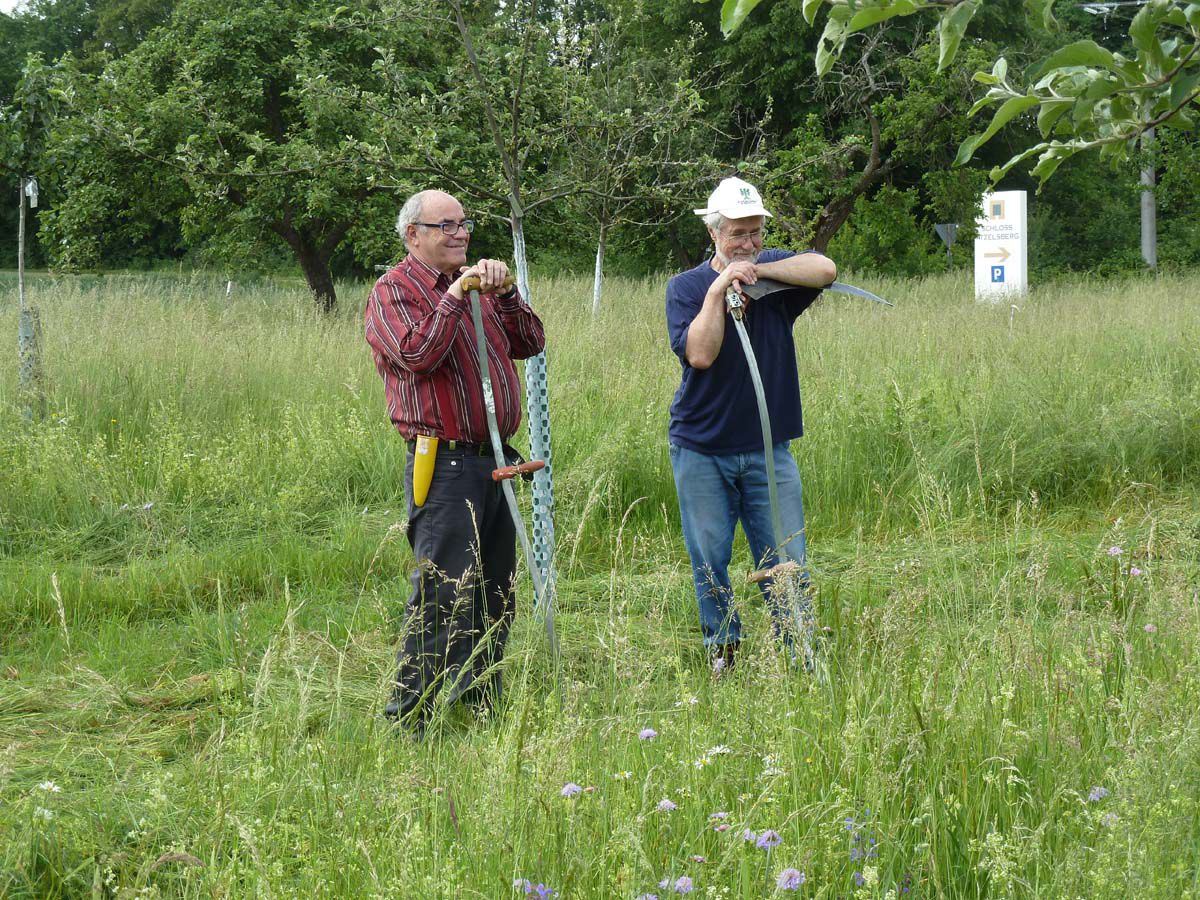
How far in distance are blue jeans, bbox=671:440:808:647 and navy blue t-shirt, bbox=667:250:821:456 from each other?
66mm

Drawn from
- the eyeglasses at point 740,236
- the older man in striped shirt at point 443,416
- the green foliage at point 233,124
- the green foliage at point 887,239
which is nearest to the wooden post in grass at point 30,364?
the older man in striped shirt at point 443,416

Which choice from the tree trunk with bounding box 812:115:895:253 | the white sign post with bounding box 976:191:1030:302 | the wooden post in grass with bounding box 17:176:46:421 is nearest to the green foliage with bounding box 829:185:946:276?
the tree trunk with bounding box 812:115:895:253

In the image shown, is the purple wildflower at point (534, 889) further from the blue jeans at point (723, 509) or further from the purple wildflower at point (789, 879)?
the blue jeans at point (723, 509)

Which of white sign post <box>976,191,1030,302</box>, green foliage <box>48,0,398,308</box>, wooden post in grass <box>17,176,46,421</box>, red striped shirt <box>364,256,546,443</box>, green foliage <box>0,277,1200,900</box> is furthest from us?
white sign post <box>976,191,1030,302</box>

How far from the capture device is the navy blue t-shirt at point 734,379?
450 centimetres

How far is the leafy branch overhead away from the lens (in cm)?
206

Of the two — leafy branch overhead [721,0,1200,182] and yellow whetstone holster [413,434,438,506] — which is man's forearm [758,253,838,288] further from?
leafy branch overhead [721,0,1200,182]

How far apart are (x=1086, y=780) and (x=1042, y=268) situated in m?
29.5

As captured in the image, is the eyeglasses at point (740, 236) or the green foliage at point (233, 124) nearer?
the eyeglasses at point (740, 236)

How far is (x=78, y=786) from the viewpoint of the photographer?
389 centimetres

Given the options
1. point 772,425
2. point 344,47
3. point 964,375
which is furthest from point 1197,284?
point 772,425

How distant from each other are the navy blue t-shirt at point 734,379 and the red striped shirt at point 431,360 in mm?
671

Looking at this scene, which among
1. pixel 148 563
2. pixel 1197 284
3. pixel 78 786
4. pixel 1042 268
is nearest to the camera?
pixel 78 786

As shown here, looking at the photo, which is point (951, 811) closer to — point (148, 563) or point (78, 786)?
point (78, 786)
